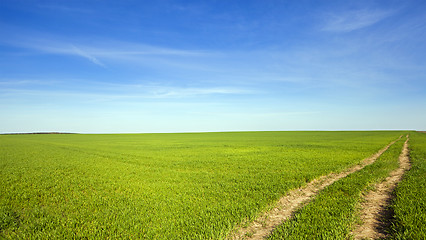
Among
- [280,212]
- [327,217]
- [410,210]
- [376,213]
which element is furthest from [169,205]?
[410,210]

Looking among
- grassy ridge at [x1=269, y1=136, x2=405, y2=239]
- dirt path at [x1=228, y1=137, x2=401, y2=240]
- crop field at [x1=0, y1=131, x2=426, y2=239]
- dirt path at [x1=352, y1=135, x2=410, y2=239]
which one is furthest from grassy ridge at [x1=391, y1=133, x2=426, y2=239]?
dirt path at [x1=228, y1=137, x2=401, y2=240]

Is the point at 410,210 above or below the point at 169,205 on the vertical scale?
above

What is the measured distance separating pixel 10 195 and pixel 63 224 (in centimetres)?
579

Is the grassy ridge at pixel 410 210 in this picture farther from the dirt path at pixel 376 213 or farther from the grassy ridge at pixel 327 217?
the grassy ridge at pixel 327 217

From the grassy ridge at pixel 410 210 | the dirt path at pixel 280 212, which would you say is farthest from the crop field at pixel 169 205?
the dirt path at pixel 280 212

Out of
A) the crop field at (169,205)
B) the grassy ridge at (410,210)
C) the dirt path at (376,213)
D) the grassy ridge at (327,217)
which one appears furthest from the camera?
the crop field at (169,205)

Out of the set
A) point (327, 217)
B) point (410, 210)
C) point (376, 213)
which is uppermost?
point (410, 210)

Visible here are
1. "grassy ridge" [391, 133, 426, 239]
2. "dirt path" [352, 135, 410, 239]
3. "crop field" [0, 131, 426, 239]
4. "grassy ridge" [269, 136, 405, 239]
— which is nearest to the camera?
"grassy ridge" [391, 133, 426, 239]

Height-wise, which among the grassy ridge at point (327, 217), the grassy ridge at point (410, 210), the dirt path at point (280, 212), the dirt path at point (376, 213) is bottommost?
the dirt path at point (280, 212)

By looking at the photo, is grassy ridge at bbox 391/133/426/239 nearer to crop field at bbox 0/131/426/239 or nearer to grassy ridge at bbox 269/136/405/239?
crop field at bbox 0/131/426/239

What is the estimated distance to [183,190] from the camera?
10.7m

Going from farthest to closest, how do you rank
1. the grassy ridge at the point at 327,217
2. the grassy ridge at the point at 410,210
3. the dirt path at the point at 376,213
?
the dirt path at the point at 376,213 → the grassy ridge at the point at 327,217 → the grassy ridge at the point at 410,210

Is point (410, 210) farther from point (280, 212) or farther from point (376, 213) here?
point (280, 212)

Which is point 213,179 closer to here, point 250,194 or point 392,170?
point 250,194
